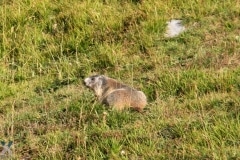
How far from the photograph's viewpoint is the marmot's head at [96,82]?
676 cm

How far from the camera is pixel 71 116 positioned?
6.23 m

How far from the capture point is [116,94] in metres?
6.29

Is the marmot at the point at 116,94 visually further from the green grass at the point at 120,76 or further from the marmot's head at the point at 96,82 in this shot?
the green grass at the point at 120,76

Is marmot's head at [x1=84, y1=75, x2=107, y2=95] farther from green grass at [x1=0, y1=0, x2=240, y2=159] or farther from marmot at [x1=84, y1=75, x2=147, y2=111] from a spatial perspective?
green grass at [x1=0, y1=0, x2=240, y2=159]

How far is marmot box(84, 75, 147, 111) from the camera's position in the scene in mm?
6113

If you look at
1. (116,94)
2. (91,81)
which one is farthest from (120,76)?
(116,94)

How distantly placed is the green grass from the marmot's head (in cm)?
13

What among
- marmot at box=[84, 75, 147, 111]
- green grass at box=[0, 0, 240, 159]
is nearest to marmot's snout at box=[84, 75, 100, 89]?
marmot at box=[84, 75, 147, 111]

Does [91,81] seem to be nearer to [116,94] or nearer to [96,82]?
[96,82]

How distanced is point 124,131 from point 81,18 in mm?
3709

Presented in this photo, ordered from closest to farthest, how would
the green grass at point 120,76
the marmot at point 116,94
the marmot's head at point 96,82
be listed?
the green grass at point 120,76, the marmot at point 116,94, the marmot's head at point 96,82

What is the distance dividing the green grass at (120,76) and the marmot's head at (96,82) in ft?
0.44

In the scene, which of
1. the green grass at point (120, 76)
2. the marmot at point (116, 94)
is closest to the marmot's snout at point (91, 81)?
the marmot at point (116, 94)

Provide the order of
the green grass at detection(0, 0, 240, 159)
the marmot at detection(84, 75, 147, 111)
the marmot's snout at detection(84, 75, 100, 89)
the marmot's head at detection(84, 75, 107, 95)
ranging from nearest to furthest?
1. the green grass at detection(0, 0, 240, 159)
2. the marmot at detection(84, 75, 147, 111)
3. the marmot's head at detection(84, 75, 107, 95)
4. the marmot's snout at detection(84, 75, 100, 89)
